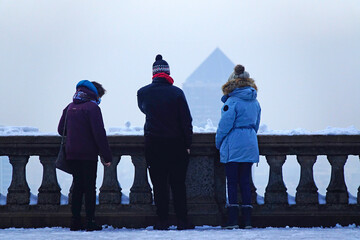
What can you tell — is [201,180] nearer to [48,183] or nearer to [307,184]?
[307,184]

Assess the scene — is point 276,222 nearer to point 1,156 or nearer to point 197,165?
point 197,165

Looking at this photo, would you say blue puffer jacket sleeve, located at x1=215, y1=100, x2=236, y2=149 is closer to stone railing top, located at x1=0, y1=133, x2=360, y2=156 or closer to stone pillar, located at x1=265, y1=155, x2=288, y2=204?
stone railing top, located at x1=0, y1=133, x2=360, y2=156

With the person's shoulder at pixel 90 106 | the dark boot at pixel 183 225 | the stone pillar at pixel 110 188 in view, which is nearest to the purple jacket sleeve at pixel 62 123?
the person's shoulder at pixel 90 106

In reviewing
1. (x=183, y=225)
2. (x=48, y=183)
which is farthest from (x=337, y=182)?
(x=48, y=183)

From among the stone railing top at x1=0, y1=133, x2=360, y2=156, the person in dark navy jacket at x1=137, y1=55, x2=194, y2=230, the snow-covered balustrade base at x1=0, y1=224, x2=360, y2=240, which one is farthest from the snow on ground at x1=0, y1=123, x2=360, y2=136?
the snow-covered balustrade base at x1=0, y1=224, x2=360, y2=240

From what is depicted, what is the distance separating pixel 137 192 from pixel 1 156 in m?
1.64

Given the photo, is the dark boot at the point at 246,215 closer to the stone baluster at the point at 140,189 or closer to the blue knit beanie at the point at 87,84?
the stone baluster at the point at 140,189

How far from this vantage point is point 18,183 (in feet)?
24.2

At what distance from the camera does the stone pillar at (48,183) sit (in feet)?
24.1

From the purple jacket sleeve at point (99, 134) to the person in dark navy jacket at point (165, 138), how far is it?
1.43ft

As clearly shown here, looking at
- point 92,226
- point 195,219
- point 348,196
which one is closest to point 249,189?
point 195,219

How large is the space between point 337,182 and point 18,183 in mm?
3641

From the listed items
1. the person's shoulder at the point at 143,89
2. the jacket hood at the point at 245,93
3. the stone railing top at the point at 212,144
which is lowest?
the stone railing top at the point at 212,144

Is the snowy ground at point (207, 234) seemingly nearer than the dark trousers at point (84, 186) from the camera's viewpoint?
Yes
